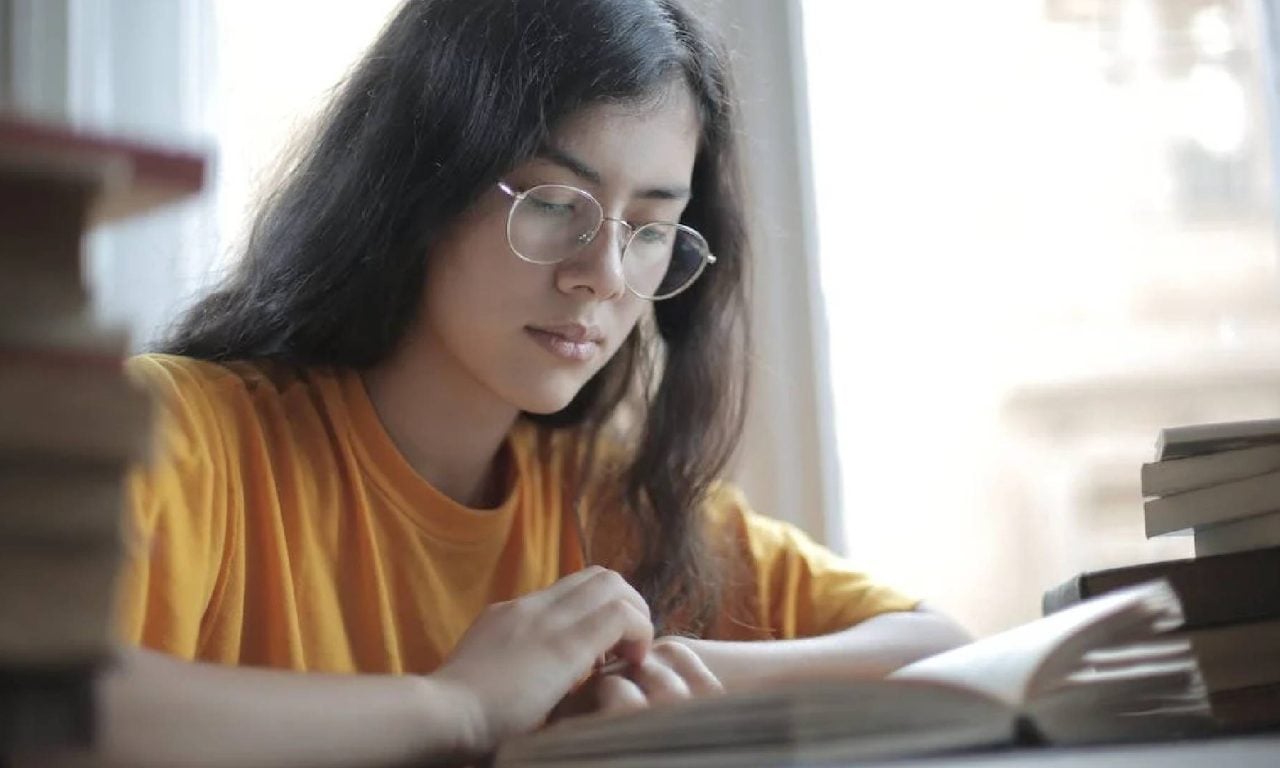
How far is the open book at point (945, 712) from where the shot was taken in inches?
25.6

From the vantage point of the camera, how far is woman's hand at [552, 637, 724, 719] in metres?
0.85

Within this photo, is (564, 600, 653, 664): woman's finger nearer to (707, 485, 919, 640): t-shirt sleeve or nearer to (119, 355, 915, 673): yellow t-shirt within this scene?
(119, 355, 915, 673): yellow t-shirt

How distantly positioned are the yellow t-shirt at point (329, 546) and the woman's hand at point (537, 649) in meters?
0.22

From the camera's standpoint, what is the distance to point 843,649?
3.67 ft

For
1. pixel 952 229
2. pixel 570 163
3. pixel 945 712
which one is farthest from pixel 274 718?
pixel 952 229

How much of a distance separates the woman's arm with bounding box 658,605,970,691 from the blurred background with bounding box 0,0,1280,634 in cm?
42

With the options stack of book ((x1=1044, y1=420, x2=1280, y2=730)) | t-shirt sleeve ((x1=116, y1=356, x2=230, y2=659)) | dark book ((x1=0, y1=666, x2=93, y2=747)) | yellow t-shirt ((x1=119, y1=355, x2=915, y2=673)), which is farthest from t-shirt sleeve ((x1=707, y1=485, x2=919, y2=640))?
dark book ((x1=0, y1=666, x2=93, y2=747))

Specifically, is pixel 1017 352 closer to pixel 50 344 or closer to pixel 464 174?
pixel 464 174

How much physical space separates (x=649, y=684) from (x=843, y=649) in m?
0.27

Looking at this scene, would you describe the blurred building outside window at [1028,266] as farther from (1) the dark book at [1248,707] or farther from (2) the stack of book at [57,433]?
(2) the stack of book at [57,433]

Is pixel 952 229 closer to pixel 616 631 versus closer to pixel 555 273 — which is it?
pixel 555 273

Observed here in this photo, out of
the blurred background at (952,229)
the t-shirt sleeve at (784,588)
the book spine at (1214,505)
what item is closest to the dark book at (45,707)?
the book spine at (1214,505)

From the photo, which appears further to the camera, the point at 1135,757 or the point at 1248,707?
the point at 1248,707

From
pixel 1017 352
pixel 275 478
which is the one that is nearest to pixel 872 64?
pixel 1017 352
